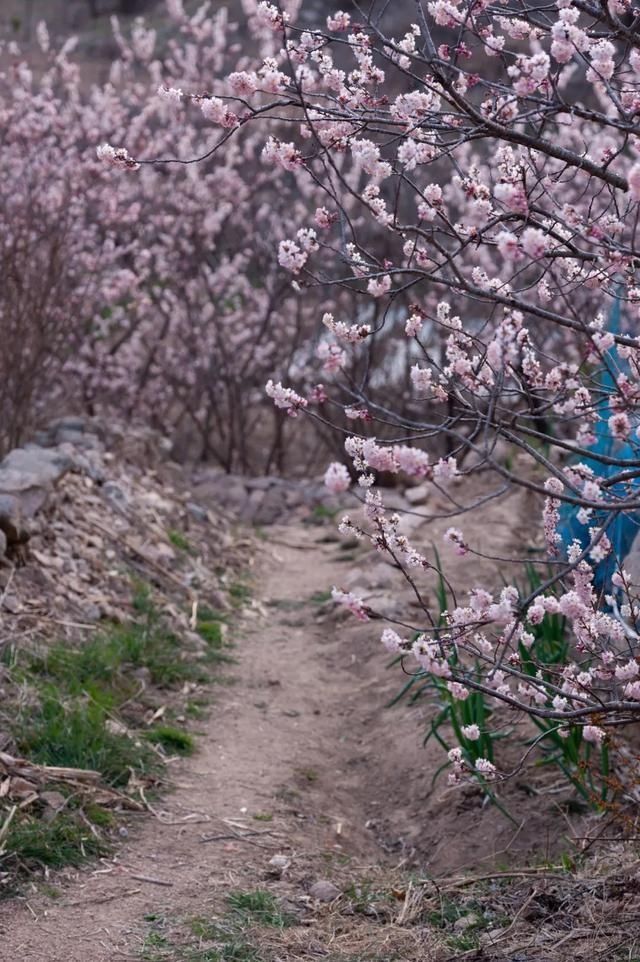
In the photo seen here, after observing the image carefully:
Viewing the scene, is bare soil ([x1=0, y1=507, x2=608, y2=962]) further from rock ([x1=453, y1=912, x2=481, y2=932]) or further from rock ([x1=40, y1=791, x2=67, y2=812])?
rock ([x1=40, y1=791, x2=67, y2=812])

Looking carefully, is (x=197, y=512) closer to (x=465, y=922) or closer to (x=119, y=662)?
(x=119, y=662)

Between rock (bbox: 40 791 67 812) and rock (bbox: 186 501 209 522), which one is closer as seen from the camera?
rock (bbox: 40 791 67 812)

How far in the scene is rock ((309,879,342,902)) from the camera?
3824 mm

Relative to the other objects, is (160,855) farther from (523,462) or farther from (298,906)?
(523,462)

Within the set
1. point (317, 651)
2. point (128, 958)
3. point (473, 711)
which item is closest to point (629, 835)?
point (473, 711)

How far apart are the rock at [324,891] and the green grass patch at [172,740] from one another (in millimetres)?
1284

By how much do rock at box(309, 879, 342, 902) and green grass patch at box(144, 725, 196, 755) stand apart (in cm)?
128

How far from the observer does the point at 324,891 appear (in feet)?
12.6

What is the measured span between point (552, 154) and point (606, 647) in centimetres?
127

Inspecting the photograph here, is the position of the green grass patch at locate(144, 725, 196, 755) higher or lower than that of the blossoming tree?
lower

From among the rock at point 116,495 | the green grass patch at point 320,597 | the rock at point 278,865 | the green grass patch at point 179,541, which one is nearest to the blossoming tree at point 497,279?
the rock at point 278,865

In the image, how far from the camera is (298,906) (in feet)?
12.3

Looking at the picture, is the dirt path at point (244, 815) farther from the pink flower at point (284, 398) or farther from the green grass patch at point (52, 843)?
the pink flower at point (284, 398)

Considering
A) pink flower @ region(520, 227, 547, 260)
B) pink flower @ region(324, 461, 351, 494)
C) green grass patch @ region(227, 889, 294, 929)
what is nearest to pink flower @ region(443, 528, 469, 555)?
pink flower @ region(324, 461, 351, 494)
